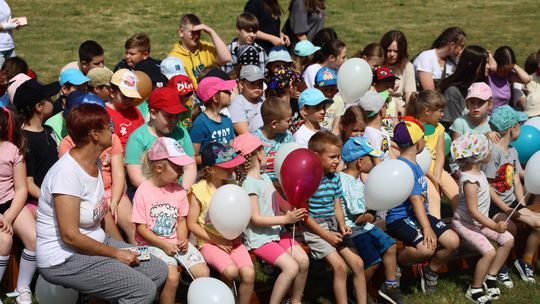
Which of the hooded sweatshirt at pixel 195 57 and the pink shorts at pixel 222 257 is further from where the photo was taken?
the hooded sweatshirt at pixel 195 57

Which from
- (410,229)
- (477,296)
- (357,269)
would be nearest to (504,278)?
(477,296)

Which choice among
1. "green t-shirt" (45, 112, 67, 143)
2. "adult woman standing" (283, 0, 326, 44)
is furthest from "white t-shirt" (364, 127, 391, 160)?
"adult woman standing" (283, 0, 326, 44)

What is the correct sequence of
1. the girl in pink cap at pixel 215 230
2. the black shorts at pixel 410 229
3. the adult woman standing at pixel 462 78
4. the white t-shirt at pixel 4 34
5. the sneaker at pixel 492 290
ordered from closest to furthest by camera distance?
1. the girl in pink cap at pixel 215 230
2. the black shorts at pixel 410 229
3. the sneaker at pixel 492 290
4. the adult woman standing at pixel 462 78
5. the white t-shirt at pixel 4 34

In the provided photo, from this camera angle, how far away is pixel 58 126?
7051 millimetres

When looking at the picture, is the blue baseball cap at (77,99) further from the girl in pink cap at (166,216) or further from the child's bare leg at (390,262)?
the child's bare leg at (390,262)

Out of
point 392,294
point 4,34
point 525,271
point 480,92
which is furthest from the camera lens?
point 4,34

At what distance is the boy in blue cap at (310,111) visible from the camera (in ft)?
24.2

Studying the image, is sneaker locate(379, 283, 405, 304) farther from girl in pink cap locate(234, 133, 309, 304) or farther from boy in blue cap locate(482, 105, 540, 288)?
boy in blue cap locate(482, 105, 540, 288)

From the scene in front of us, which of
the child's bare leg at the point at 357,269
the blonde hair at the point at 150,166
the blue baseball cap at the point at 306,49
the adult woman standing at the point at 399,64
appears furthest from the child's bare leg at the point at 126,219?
the adult woman standing at the point at 399,64

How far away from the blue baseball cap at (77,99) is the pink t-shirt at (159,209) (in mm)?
1320

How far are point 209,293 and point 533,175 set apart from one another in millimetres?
3302

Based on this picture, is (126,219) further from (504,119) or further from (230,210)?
(504,119)

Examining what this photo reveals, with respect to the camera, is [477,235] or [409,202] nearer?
[409,202]

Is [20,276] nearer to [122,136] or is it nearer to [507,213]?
[122,136]
